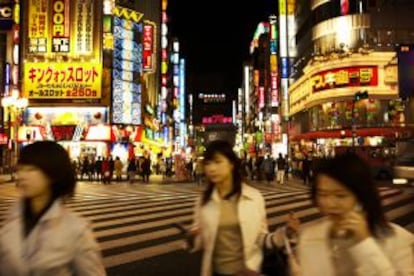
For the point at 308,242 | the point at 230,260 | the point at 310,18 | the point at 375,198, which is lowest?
the point at 230,260

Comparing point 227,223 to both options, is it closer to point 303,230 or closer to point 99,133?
point 303,230

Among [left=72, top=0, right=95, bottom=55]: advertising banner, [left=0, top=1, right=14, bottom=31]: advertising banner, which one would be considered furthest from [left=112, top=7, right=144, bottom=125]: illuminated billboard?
[left=0, top=1, right=14, bottom=31]: advertising banner

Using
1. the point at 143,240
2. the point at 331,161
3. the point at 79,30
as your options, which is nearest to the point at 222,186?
the point at 331,161

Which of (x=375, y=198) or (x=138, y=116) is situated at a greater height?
(x=138, y=116)

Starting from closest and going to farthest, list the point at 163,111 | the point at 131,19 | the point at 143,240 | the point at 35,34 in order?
the point at 143,240 → the point at 35,34 → the point at 131,19 → the point at 163,111

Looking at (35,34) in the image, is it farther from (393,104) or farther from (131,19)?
(393,104)

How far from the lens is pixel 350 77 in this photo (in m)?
48.4

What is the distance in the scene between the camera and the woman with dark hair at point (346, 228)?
2.50 metres

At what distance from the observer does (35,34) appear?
42469 mm

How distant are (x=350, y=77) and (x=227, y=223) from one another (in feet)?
151

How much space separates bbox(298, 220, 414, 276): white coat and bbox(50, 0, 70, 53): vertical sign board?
41431mm

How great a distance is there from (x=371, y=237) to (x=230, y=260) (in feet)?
5.39

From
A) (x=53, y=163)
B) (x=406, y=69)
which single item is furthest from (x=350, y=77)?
(x=53, y=163)

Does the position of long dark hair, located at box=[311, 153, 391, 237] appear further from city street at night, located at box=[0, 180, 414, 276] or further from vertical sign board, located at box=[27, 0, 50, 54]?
vertical sign board, located at box=[27, 0, 50, 54]
